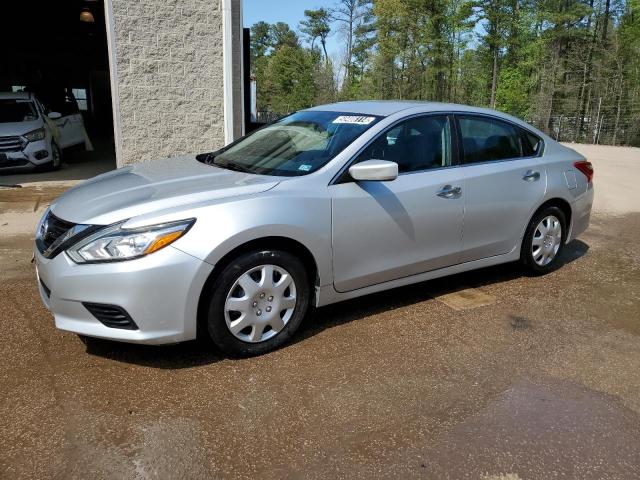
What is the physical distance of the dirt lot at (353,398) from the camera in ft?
7.93

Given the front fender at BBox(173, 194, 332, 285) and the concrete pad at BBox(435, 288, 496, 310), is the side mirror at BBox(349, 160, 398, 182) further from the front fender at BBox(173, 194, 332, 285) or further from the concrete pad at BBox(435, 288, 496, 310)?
the concrete pad at BBox(435, 288, 496, 310)

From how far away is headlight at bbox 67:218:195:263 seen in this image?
2.90 metres

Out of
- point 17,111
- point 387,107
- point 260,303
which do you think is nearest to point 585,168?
point 387,107

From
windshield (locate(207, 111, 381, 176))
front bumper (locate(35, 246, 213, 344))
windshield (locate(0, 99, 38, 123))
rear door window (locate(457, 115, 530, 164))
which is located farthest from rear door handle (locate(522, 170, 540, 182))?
windshield (locate(0, 99, 38, 123))

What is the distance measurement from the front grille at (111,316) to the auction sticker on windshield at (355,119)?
211 centimetres

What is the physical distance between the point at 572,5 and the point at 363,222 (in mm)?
41074

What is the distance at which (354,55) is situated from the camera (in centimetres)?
4797

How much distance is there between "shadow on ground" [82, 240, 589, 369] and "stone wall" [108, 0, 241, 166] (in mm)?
4991

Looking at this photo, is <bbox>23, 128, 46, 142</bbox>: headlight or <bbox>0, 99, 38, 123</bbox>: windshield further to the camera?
<bbox>0, 99, 38, 123</bbox>: windshield

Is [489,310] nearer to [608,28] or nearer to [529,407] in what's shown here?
[529,407]

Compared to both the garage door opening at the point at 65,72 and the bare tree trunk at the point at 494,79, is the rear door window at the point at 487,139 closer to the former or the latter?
the garage door opening at the point at 65,72

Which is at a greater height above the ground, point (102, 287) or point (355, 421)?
point (102, 287)

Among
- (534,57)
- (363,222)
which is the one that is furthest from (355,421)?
(534,57)

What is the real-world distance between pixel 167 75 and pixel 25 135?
4290 millimetres
